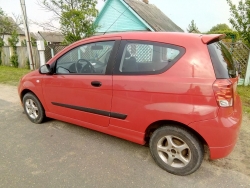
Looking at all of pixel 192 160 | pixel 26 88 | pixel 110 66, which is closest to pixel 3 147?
pixel 26 88

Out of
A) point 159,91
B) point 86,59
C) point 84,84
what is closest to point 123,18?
point 86,59

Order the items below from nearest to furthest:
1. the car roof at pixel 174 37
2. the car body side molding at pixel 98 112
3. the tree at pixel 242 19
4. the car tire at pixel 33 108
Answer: the car roof at pixel 174 37 < the car body side molding at pixel 98 112 < the car tire at pixel 33 108 < the tree at pixel 242 19

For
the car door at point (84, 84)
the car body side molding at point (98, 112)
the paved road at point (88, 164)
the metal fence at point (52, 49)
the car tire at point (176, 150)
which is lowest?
the paved road at point (88, 164)

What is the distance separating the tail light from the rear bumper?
8 cm

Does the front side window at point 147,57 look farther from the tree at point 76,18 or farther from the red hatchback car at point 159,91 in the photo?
the tree at point 76,18

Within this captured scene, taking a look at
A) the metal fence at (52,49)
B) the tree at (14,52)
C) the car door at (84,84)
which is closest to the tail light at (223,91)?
the car door at (84,84)

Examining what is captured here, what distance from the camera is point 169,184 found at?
2.04 metres

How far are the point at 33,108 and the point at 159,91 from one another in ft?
8.91

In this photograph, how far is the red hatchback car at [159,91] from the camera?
1854 millimetres

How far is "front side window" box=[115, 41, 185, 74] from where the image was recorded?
6.63ft

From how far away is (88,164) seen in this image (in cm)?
235

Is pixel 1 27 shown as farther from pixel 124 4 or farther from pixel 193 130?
pixel 193 130

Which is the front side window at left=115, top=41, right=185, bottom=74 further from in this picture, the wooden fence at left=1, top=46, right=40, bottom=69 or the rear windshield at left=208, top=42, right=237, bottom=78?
the wooden fence at left=1, top=46, right=40, bottom=69

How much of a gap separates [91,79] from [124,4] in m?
8.94
